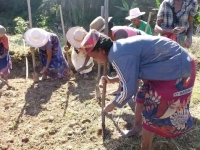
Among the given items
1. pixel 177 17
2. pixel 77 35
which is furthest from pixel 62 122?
pixel 177 17

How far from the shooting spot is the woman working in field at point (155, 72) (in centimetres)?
199

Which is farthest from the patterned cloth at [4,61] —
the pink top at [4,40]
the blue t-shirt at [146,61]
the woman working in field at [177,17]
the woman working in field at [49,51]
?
the blue t-shirt at [146,61]

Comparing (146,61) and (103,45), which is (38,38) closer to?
(103,45)

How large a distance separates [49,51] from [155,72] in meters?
2.77

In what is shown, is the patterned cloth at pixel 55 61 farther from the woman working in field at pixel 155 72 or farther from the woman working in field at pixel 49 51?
the woman working in field at pixel 155 72

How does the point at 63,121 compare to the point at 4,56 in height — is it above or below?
below

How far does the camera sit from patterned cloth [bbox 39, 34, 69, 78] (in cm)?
467

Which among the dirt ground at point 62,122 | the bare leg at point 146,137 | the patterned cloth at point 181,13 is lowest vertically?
the dirt ground at point 62,122

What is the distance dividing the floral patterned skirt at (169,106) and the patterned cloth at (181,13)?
5.25 feet

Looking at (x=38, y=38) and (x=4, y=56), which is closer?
(x=38, y=38)

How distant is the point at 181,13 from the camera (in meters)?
3.60

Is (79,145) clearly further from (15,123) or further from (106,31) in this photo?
(106,31)

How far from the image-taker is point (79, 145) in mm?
3020

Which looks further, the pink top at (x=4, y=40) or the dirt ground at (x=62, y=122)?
the pink top at (x=4, y=40)
